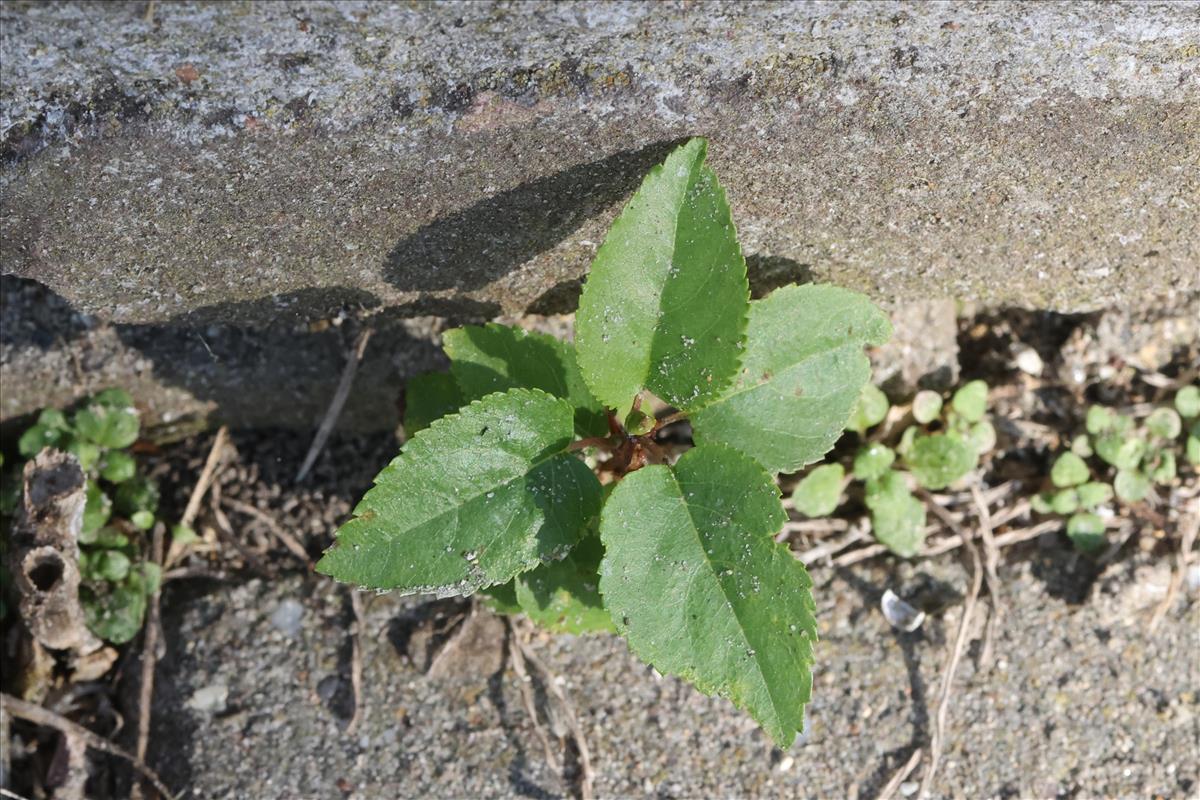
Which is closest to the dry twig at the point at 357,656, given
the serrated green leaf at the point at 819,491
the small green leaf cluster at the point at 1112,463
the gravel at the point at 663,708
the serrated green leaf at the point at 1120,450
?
the gravel at the point at 663,708

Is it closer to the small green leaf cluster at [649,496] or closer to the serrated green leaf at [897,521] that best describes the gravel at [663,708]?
the serrated green leaf at [897,521]

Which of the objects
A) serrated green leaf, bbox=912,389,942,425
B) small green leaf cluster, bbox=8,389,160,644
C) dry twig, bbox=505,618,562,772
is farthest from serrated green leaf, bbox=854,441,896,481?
small green leaf cluster, bbox=8,389,160,644

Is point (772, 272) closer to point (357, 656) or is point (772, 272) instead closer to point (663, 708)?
point (663, 708)

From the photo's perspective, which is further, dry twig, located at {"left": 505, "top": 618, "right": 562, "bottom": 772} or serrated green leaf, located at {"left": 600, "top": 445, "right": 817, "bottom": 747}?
dry twig, located at {"left": 505, "top": 618, "right": 562, "bottom": 772}

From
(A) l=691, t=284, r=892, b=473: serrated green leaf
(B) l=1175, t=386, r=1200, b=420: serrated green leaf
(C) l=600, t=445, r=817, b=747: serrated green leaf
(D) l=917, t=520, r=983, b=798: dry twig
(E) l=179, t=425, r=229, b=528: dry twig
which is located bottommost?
(D) l=917, t=520, r=983, b=798: dry twig

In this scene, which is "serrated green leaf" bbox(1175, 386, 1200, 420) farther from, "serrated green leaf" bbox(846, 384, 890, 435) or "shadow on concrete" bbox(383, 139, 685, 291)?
"shadow on concrete" bbox(383, 139, 685, 291)

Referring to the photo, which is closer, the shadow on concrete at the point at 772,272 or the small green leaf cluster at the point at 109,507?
the shadow on concrete at the point at 772,272

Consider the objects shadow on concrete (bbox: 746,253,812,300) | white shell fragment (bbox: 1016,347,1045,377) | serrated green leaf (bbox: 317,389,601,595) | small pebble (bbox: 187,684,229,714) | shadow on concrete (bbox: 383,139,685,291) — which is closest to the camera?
serrated green leaf (bbox: 317,389,601,595)

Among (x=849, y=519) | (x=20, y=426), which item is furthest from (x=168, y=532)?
(x=849, y=519)
